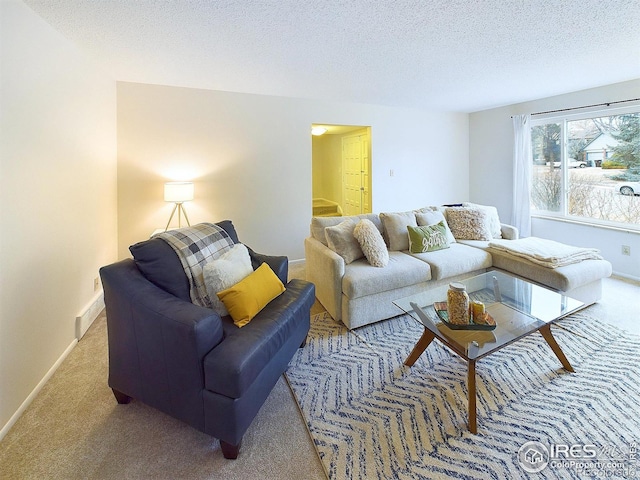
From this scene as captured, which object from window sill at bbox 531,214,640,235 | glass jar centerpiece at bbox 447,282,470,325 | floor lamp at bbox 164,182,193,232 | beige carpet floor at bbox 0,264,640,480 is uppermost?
floor lamp at bbox 164,182,193,232

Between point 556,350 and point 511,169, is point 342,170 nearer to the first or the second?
point 511,169

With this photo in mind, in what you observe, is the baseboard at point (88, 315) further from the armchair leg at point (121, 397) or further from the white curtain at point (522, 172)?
the white curtain at point (522, 172)

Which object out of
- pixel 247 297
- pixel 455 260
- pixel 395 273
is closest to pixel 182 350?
pixel 247 297

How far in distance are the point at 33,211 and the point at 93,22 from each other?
1371mm

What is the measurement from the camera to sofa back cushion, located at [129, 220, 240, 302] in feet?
5.70

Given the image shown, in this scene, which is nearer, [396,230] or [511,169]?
[396,230]

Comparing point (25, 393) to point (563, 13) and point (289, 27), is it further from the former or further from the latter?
point (563, 13)

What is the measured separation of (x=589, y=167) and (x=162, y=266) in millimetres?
5094

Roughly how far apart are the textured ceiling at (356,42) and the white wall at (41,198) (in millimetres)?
307

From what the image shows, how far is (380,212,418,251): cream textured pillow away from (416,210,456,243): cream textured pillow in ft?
0.60

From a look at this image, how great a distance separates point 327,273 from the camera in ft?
8.95

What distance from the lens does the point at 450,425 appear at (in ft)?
5.29

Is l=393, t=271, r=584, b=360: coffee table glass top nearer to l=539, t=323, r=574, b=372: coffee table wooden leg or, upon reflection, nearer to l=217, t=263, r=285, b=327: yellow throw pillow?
l=539, t=323, r=574, b=372: coffee table wooden leg

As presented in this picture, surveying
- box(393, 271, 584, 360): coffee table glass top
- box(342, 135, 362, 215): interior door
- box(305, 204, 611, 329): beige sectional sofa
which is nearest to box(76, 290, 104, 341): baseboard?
box(305, 204, 611, 329): beige sectional sofa
